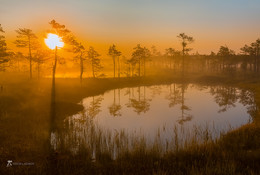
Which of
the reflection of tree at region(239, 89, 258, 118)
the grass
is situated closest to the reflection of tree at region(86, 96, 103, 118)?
the grass

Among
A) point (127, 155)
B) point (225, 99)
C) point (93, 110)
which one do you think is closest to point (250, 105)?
point (225, 99)

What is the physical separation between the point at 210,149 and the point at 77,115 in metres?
18.3

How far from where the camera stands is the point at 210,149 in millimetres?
11289

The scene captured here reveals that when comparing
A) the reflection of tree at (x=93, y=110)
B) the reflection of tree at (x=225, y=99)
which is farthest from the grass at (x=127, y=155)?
the reflection of tree at (x=225, y=99)

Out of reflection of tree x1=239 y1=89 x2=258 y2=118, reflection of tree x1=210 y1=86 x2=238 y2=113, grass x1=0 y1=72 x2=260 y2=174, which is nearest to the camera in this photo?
grass x1=0 y1=72 x2=260 y2=174

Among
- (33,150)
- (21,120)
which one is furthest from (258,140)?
(21,120)

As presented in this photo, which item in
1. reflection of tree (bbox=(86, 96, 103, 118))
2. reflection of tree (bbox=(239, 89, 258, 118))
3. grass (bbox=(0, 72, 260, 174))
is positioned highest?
grass (bbox=(0, 72, 260, 174))

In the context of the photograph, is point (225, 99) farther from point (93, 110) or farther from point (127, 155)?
point (127, 155)

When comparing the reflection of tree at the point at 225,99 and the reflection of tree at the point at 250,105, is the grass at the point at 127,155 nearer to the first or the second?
the reflection of tree at the point at 250,105

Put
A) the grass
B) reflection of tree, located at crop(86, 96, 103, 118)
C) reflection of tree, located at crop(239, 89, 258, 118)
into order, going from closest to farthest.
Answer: the grass
reflection of tree, located at crop(239, 89, 258, 118)
reflection of tree, located at crop(86, 96, 103, 118)

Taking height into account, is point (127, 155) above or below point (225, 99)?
above

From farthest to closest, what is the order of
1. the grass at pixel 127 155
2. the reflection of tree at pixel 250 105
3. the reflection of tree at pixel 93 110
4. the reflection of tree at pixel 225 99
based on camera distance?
1. the reflection of tree at pixel 225 99
2. the reflection of tree at pixel 93 110
3. the reflection of tree at pixel 250 105
4. the grass at pixel 127 155

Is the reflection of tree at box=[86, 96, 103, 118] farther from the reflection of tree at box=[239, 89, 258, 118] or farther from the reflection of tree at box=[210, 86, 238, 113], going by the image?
the reflection of tree at box=[239, 89, 258, 118]

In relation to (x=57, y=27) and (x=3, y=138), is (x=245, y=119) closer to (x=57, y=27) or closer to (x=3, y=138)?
(x=3, y=138)
